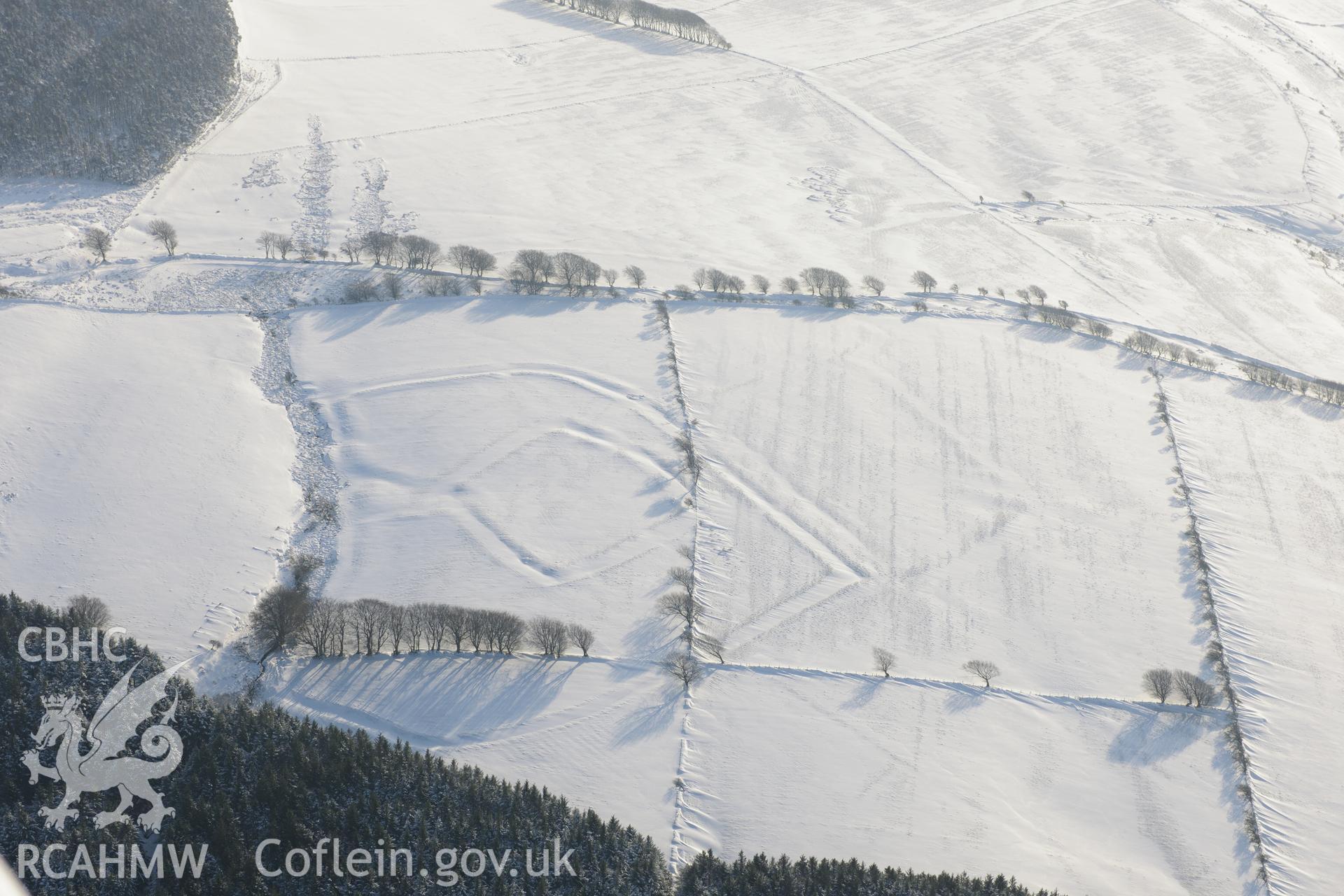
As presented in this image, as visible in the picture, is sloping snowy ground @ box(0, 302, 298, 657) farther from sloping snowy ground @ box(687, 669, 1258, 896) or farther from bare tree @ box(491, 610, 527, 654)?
sloping snowy ground @ box(687, 669, 1258, 896)

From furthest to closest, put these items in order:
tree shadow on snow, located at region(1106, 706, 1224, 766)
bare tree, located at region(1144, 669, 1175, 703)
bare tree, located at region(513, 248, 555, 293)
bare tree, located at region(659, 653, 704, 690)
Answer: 1. bare tree, located at region(513, 248, 555, 293)
2. bare tree, located at region(1144, 669, 1175, 703)
3. bare tree, located at region(659, 653, 704, 690)
4. tree shadow on snow, located at region(1106, 706, 1224, 766)

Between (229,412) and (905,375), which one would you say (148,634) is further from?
(905,375)

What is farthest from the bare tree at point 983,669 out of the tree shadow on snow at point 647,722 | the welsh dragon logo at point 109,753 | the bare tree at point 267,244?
the bare tree at point 267,244

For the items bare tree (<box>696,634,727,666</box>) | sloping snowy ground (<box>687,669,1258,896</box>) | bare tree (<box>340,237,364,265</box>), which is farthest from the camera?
bare tree (<box>340,237,364,265</box>)

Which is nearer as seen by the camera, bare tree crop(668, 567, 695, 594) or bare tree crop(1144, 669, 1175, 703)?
bare tree crop(1144, 669, 1175, 703)

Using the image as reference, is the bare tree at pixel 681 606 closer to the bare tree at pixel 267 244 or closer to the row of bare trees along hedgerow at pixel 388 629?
the row of bare trees along hedgerow at pixel 388 629

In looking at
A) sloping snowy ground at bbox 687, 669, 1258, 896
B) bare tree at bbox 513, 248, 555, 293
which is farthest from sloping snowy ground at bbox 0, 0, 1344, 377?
sloping snowy ground at bbox 687, 669, 1258, 896
